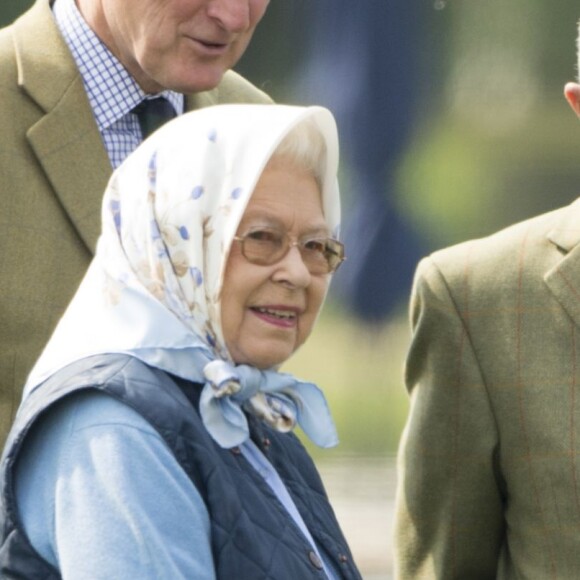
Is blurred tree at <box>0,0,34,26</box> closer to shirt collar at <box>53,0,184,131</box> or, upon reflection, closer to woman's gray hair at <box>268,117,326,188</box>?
shirt collar at <box>53,0,184,131</box>

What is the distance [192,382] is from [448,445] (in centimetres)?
108

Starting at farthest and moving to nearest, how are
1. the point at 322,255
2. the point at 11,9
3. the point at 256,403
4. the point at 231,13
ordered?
1. the point at 11,9
2. the point at 231,13
3. the point at 322,255
4. the point at 256,403

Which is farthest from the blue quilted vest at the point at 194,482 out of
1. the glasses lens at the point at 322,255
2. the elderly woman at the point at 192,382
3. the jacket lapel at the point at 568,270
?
the jacket lapel at the point at 568,270

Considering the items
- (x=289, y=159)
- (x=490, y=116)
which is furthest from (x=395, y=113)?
(x=289, y=159)

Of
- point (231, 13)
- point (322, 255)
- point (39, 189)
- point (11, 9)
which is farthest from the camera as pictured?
point (11, 9)

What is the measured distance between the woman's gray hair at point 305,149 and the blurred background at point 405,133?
11.9ft

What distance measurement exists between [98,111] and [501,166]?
11.2ft

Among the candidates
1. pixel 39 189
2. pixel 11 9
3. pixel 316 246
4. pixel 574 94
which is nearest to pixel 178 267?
pixel 316 246

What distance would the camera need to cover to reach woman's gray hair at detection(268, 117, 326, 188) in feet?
8.68

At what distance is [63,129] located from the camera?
3.36 m

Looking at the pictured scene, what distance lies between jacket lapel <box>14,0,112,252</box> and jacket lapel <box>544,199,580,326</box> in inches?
35.2

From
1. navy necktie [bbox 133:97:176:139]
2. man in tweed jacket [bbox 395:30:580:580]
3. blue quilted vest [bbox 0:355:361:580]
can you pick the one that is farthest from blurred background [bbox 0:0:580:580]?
blue quilted vest [bbox 0:355:361:580]

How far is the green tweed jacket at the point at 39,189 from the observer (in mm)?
3201

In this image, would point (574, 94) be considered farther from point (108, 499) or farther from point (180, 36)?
point (108, 499)
